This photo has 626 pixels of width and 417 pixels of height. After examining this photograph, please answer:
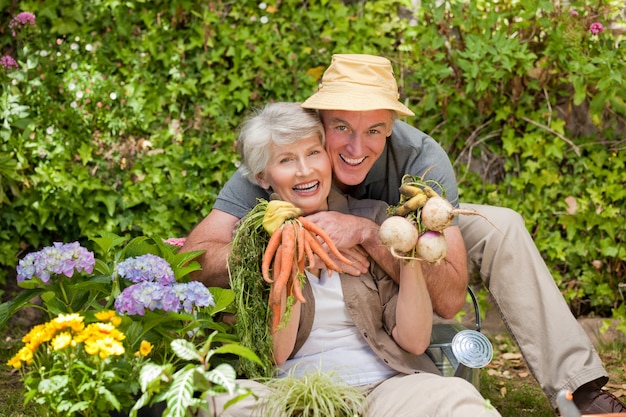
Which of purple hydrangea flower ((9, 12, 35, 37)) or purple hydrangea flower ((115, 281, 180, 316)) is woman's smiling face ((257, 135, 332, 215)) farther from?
purple hydrangea flower ((9, 12, 35, 37))

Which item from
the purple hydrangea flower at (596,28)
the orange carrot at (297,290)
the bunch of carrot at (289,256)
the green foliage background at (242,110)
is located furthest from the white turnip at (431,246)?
the purple hydrangea flower at (596,28)

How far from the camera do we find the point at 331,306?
2828mm

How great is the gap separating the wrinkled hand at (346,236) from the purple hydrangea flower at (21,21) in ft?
8.58

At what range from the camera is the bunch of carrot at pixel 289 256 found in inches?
96.3

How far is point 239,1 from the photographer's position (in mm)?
4699

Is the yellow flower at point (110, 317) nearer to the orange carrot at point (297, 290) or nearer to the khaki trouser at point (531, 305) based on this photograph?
the orange carrot at point (297, 290)

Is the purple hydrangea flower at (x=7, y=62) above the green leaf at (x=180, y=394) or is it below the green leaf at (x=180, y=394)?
above

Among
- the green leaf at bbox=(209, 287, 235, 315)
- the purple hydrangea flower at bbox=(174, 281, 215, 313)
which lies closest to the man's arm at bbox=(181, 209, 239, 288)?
the green leaf at bbox=(209, 287, 235, 315)

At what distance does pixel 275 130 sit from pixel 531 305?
1.29 metres

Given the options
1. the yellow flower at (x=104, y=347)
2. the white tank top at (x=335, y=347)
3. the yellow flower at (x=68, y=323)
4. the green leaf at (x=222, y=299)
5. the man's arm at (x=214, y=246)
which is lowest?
the white tank top at (x=335, y=347)

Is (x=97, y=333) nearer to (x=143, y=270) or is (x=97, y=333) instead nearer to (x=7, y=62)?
(x=143, y=270)

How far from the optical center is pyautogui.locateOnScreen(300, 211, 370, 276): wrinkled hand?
9.05 ft

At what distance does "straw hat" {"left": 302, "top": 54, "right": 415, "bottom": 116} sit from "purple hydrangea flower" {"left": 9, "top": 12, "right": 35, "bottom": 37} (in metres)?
2.24

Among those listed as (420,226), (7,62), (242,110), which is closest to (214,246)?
(420,226)
